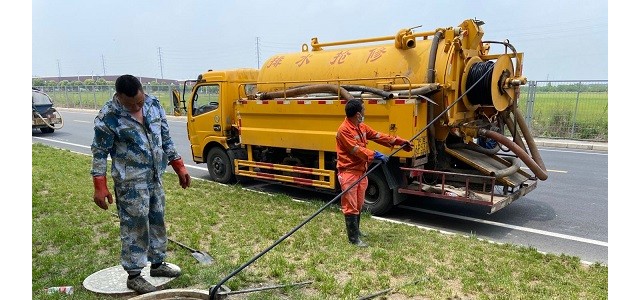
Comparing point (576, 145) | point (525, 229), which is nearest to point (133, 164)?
point (525, 229)

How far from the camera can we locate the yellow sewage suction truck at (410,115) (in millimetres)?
6164

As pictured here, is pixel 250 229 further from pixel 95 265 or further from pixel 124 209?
pixel 124 209

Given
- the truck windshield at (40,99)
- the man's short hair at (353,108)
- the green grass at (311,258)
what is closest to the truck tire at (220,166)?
the green grass at (311,258)

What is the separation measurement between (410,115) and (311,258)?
250 centimetres

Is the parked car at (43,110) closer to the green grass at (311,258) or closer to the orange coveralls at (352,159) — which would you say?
the green grass at (311,258)

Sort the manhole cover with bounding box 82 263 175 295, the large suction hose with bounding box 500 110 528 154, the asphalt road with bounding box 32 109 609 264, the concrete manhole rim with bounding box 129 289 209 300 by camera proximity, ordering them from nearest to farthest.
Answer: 1. the concrete manhole rim with bounding box 129 289 209 300
2. the manhole cover with bounding box 82 263 175 295
3. the asphalt road with bounding box 32 109 609 264
4. the large suction hose with bounding box 500 110 528 154

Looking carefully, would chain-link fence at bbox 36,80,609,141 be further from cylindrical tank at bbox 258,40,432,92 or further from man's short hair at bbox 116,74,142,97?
man's short hair at bbox 116,74,142,97

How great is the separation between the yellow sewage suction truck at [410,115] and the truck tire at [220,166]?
2.12ft

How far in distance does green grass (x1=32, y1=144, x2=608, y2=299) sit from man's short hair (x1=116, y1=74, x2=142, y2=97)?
1.68 metres

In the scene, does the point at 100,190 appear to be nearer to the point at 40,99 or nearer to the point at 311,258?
the point at 311,258

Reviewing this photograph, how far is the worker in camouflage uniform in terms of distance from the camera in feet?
11.6

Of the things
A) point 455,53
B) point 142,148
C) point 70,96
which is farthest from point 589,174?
point 70,96

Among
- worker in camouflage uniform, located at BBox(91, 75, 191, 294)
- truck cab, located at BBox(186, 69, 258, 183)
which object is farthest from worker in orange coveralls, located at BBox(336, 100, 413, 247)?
truck cab, located at BBox(186, 69, 258, 183)

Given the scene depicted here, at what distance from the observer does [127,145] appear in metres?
3.62
